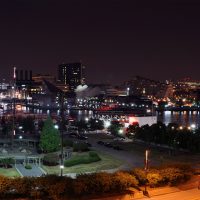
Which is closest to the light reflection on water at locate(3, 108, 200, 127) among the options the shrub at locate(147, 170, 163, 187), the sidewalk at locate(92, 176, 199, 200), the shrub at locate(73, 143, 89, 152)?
the shrub at locate(73, 143, 89, 152)

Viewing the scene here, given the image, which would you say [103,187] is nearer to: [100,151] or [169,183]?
[169,183]

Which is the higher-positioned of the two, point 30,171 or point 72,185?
point 72,185

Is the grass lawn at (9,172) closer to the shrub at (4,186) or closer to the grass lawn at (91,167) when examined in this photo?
the grass lawn at (91,167)

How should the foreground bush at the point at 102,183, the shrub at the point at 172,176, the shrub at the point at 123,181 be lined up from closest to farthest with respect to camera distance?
1. the foreground bush at the point at 102,183
2. the shrub at the point at 123,181
3. the shrub at the point at 172,176

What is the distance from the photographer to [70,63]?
452 feet

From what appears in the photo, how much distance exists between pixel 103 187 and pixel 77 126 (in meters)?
22.1

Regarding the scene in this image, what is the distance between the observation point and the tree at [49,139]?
59.1ft

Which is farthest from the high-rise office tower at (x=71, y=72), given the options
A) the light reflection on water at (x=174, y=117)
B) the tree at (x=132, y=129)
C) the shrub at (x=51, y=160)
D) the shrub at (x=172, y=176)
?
the shrub at (x=172, y=176)

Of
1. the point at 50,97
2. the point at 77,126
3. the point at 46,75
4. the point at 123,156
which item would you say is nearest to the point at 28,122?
the point at 77,126

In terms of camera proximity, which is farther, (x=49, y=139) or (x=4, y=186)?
(x=49, y=139)

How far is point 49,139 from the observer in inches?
713

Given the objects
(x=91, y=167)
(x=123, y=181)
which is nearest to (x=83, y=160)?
(x=91, y=167)

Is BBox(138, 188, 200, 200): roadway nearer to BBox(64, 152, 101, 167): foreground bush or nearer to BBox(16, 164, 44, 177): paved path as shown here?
BBox(16, 164, 44, 177): paved path

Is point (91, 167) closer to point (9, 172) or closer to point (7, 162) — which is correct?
point (9, 172)
